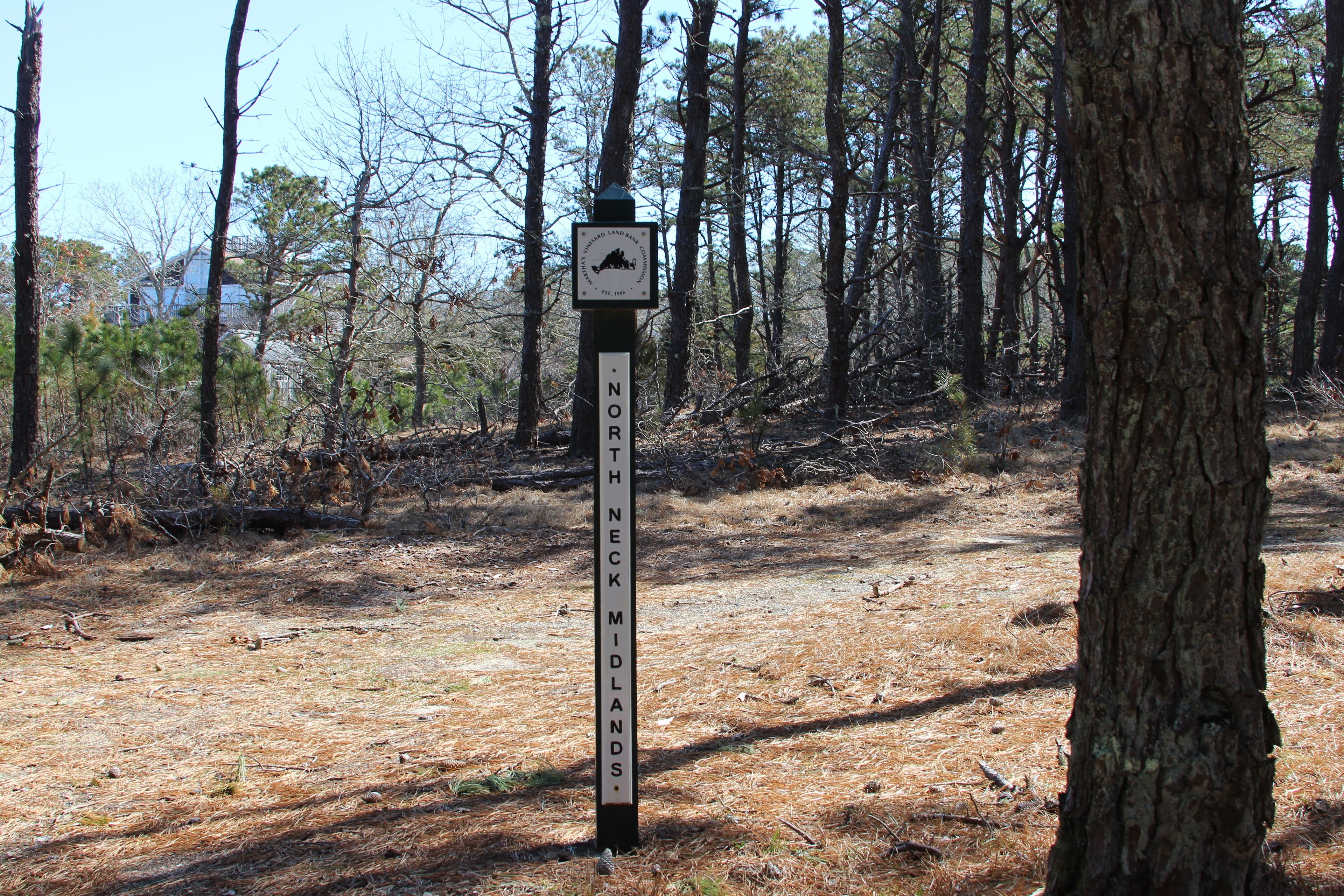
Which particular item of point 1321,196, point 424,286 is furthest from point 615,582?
point 1321,196

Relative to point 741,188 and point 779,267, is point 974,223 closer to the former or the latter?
point 741,188

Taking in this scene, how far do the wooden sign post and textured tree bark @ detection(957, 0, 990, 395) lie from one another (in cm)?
1351

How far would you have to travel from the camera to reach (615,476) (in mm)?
2879

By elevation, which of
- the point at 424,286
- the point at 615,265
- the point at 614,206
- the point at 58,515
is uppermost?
the point at 424,286

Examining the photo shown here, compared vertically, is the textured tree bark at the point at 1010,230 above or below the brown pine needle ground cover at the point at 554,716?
above

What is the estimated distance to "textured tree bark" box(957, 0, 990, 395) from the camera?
15.7m

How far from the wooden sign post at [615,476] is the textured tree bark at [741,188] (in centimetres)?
1271

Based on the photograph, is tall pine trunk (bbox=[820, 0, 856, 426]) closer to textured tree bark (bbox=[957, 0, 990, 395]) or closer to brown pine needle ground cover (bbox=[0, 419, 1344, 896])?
textured tree bark (bbox=[957, 0, 990, 395])

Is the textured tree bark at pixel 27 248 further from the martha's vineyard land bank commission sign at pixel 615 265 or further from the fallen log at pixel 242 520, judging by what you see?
the martha's vineyard land bank commission sign at pixel 615 265

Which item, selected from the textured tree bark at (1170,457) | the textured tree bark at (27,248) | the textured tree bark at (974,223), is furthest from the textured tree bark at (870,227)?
the textured tree bark at (1170,457)

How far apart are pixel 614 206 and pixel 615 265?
0.67ft

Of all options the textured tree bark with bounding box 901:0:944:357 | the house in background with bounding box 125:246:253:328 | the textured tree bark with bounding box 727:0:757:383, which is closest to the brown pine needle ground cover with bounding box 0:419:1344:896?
the textured tree bark with bounding box 727:0:757:383

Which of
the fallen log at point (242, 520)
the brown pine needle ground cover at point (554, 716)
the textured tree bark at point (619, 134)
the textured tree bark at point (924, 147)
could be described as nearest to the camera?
the brown pine needle ground cover at point (554, 716)

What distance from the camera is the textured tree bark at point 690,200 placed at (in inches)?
623
